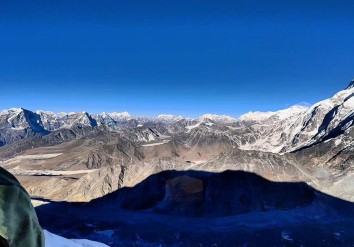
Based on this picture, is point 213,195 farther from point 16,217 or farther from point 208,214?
point 16,217

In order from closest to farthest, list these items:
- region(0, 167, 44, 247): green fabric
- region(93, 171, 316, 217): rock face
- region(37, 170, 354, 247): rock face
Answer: region(0, 167, 44, 247): green fabric → region(37, 170, 354, 247): rock face → region(93, 171, 316, 217): rock face

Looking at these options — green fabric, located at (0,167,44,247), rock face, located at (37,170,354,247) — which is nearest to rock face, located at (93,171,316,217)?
rock face, located at (37,170,354,247)

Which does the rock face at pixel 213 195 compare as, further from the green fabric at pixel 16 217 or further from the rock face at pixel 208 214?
the green fabric at pixel 16 217

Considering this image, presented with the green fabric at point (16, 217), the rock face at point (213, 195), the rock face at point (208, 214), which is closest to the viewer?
the green fabric at point (16, 217)

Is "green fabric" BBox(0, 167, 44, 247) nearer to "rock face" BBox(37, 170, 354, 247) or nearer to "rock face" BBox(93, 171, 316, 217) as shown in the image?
"rock face" BBox(37, 170, 354, 247)

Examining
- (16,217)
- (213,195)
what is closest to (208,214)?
(213,195)

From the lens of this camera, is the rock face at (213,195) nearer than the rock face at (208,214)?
No

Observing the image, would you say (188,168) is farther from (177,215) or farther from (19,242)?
(19,242)

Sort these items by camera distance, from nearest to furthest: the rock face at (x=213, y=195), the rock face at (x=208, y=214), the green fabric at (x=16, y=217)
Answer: the green fabric at (x=16, y=217), the rock face at (x=208, y=214), the rock face at (x=213, y=195)

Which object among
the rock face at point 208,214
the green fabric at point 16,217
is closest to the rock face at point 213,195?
the rock face at point 208,214
